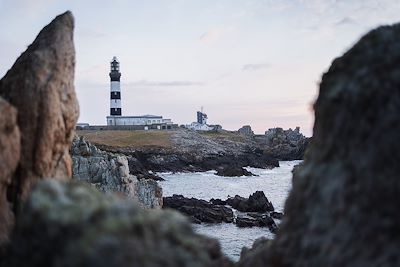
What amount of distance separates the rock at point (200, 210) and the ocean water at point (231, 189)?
172cm

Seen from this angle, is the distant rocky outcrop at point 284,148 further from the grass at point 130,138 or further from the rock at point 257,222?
the rock at point 257,222

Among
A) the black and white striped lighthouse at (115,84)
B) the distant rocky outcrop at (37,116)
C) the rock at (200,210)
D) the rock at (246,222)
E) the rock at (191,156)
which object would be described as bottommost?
the rock at (246,222)

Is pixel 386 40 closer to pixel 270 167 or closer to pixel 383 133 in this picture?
pixel 383 133

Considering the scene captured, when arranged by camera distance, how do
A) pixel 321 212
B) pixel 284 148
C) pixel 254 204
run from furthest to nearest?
1. pixel 284 148
2. pixel 254 204
3. pixel 321 212

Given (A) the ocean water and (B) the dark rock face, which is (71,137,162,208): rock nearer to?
(A) the ocean water

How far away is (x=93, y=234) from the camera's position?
6422mm

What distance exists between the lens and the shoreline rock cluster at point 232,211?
174ft

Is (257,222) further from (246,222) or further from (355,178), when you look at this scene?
(355,178)

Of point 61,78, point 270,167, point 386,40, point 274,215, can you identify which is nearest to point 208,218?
point 274,215

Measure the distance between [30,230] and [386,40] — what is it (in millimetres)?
6798

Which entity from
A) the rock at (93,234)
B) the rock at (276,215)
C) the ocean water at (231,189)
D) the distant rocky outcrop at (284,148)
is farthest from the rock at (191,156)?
the rock at (93,234)

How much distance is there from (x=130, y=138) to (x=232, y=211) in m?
96.6

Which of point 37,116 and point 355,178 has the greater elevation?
point 37,116

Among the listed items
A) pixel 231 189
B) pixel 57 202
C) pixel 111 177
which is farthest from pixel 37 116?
pixel 231 189
